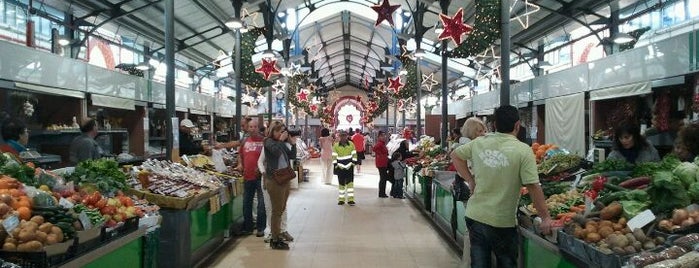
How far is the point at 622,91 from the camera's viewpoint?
718 centimetres

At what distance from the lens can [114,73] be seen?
9.74m

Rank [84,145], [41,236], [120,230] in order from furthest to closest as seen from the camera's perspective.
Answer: [84,145], [120,230], [41,236]

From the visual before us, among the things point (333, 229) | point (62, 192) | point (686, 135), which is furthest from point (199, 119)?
point (686, 135)

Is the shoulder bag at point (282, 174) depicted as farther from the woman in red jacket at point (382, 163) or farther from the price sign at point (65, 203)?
the woman in red jacket at point (382, 163)

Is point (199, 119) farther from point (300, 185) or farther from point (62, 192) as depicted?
point (62, 192)

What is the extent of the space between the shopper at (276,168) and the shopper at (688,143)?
3948 millimetres

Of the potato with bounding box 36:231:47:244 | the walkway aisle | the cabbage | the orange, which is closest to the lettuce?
the cabbage

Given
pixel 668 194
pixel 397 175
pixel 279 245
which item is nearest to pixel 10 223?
pixel 668 194

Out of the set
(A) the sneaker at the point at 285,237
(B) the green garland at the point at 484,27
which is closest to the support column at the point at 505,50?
(B) the green garland at the point at 484,27

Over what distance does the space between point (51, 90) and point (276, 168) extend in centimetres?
328

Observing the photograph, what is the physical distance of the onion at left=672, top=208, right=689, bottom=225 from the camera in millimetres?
3133

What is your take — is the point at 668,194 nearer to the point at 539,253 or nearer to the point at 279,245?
the point at 539,253

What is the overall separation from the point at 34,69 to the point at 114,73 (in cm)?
262

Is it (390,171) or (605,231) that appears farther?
(390,171)
